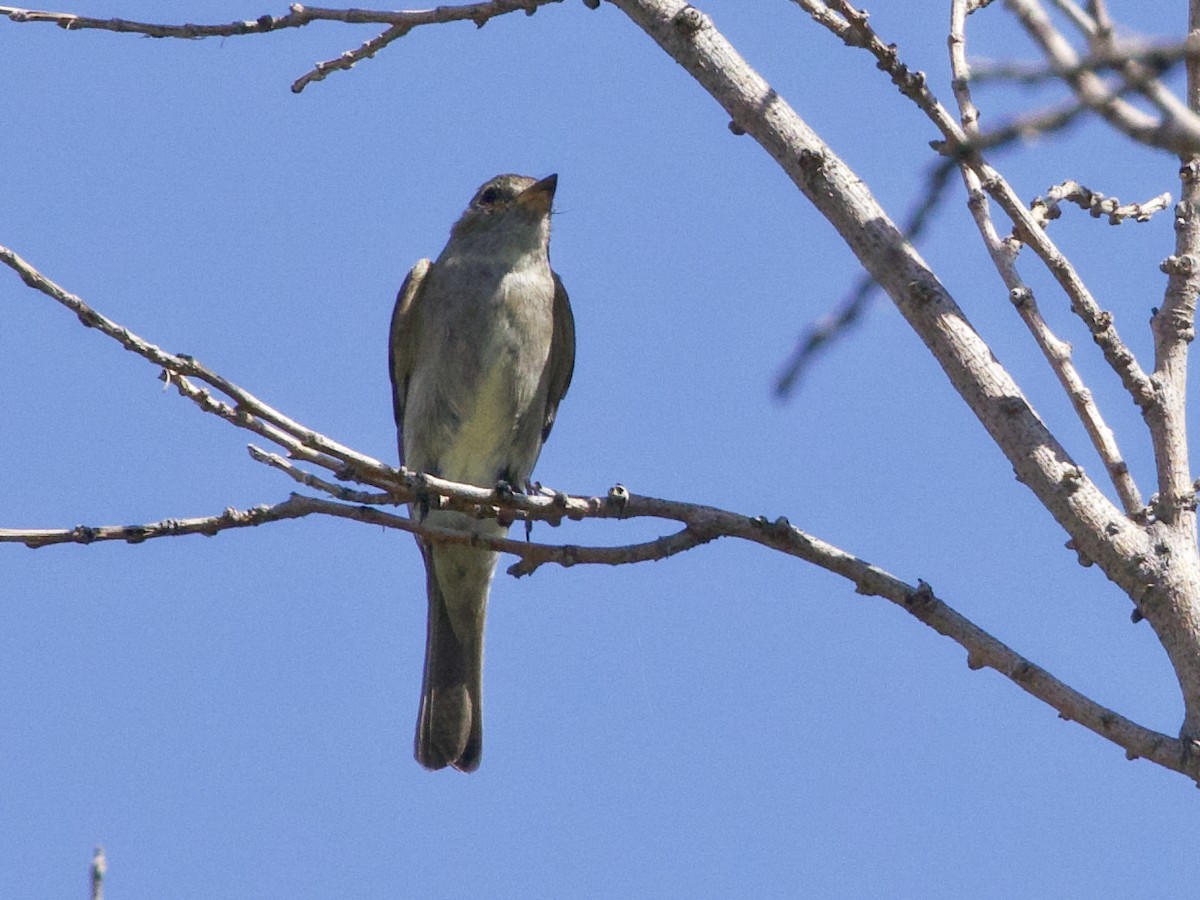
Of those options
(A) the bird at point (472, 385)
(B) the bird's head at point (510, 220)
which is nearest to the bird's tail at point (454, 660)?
(A) the bird at point (472, 385)

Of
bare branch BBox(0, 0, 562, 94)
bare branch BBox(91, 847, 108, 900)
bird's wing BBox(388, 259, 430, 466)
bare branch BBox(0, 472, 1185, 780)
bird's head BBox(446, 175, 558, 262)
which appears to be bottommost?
bare branch BBox(91, 847, 108, 900)

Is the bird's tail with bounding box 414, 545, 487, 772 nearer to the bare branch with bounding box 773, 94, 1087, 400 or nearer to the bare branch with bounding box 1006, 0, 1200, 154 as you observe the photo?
the bare branch with bounding box 773, 94, 1087, 400

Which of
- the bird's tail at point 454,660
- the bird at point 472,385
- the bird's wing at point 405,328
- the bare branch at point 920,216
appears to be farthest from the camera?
the bird's wing at point 405,328

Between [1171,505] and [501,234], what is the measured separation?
556cm

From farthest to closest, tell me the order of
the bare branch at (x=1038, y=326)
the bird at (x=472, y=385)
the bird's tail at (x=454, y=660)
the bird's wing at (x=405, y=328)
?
the bird's wing at (x=405, y=328) < the bird's tail at (x=454, y=660) < the bird at (x=472, y=385) < the bare branch at (x=1038, y=326)

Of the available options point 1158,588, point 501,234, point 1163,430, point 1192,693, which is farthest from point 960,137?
point 501,234

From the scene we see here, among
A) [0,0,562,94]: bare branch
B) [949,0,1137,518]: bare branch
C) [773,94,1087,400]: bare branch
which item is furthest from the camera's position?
[0,0,562,94]: bare branch

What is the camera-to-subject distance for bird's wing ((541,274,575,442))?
30.0 feet

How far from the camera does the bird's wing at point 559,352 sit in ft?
30.0

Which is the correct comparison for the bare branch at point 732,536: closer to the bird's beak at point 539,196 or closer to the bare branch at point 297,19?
the bare branch at point 297,19

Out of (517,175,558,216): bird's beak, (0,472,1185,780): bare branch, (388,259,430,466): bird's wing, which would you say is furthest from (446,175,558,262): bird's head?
(0,472,1185,780): bare branch

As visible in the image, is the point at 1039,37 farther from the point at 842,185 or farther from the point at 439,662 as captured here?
the point at 439,662

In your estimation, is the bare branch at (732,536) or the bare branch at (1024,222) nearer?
the bare branch at (732,536)

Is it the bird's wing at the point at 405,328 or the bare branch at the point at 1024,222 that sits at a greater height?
the bird's wing at the point at 405,328
